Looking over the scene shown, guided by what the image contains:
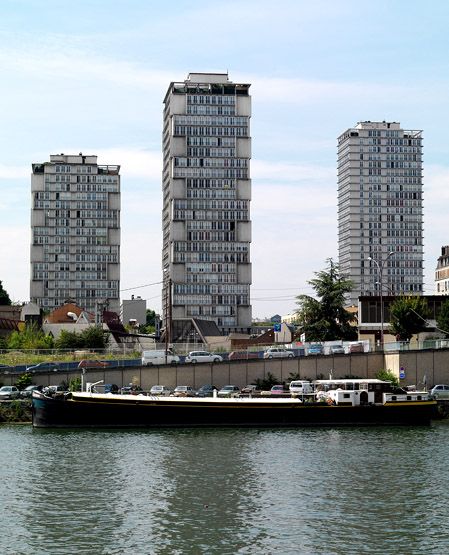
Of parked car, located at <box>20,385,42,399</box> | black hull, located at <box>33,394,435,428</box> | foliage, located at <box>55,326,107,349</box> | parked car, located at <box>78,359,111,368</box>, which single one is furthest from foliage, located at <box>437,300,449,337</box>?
parked car, located at <box>20,385,42,399</box>

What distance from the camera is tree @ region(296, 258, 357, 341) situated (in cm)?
13900

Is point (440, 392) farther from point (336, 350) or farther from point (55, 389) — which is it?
point (55, 389)

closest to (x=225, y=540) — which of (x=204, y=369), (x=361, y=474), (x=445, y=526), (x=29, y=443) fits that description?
(x=445, y=526)

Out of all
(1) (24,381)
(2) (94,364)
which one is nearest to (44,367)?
(1) (24,381)

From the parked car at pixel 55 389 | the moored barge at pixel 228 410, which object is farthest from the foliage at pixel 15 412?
the moored barge at pixel 228 410

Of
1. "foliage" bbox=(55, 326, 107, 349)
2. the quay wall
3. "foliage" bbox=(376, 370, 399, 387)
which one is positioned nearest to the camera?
"foliage" bbox=(376, 370, 399, 387)

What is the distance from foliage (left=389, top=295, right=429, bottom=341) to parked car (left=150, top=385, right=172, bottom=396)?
1515 inches

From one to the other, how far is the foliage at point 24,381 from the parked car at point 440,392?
4357 cm

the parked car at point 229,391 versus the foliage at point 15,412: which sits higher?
the parked car at point 229,391

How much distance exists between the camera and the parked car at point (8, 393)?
97.1 m

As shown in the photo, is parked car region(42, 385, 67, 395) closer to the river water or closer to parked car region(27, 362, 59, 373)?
parked car region(27, 362, 59, 373)

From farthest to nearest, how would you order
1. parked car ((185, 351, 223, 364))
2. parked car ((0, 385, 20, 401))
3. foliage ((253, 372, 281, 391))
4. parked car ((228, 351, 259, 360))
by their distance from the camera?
parked car ((228, 351, 259, 360)), parked car ((185, 351, 223, 364)), foliage ((253, 372, 281, 391)), parked car ((0, 385, 20, 401))

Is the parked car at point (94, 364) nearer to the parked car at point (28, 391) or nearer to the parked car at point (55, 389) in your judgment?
the parked car at point (55, 389)

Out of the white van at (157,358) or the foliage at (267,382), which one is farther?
the white van at (157,358)
